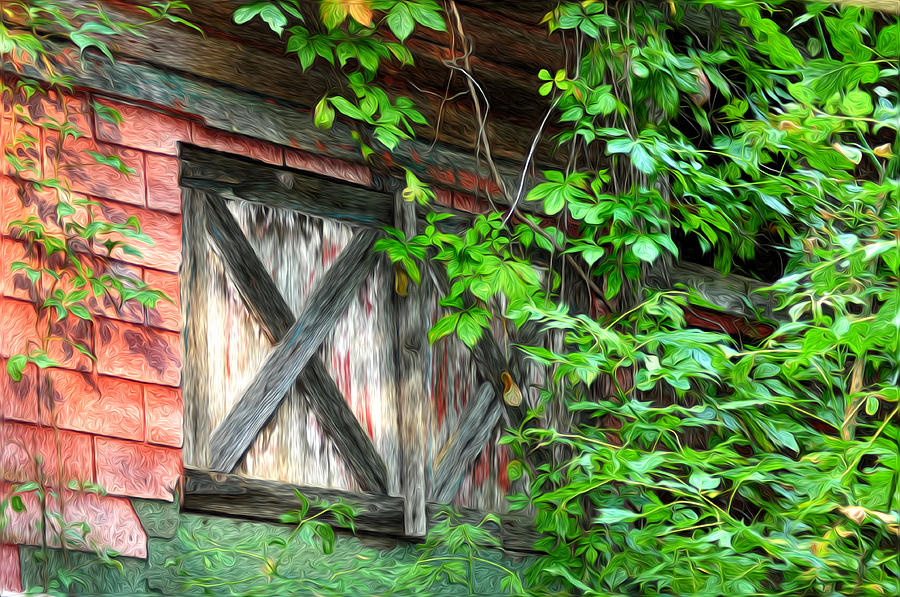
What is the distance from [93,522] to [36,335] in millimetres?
563

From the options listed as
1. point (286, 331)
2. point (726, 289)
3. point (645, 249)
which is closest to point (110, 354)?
point (286, 331)

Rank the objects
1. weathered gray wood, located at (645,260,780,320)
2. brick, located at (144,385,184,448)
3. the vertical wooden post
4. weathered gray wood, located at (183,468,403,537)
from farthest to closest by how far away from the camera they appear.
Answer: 1. weathered gray wood, located at (645,260,780,320)
2. the vertical wooden post
3. weathered gray wood, located at (183,468,403,537)
4. brick, located at (144,385,184,448)

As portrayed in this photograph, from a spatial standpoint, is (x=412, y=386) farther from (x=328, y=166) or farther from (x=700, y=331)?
(x=700, y=331)

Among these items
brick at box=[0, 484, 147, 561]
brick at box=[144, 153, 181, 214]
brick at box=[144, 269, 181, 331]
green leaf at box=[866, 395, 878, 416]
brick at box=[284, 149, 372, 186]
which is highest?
brick at box=[284, 149, 372, 186]

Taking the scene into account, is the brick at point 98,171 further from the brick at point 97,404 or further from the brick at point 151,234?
the brick at point 97,404

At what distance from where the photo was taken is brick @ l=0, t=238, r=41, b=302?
109 inches

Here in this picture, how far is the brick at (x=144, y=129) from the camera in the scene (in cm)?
299

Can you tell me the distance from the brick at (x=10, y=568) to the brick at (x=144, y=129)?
1.22m

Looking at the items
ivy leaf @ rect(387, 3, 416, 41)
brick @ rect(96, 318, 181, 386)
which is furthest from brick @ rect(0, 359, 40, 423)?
ivy leaf @ rect(387, 3, 416, 41)

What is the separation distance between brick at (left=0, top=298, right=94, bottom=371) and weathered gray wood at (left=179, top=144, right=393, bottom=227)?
603 millimetres

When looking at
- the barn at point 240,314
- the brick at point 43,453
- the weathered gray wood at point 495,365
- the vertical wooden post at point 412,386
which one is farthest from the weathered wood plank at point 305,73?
the brick at point 43,453

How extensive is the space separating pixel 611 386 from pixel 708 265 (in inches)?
52.4

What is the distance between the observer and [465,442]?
3.49m

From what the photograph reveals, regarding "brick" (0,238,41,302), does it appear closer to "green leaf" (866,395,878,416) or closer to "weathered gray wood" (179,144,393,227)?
"weathered gray wood" (179,144,393,227)
